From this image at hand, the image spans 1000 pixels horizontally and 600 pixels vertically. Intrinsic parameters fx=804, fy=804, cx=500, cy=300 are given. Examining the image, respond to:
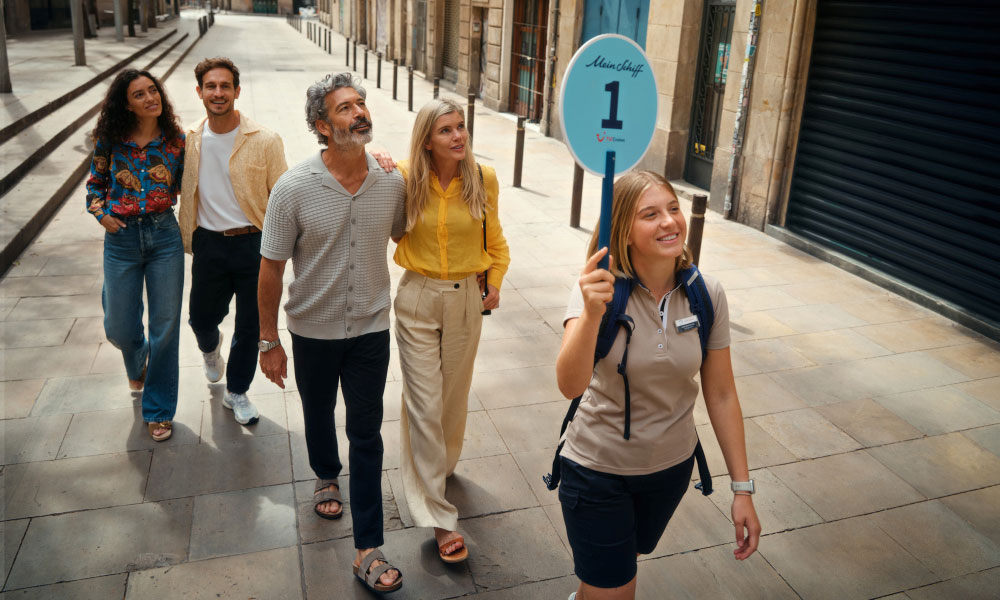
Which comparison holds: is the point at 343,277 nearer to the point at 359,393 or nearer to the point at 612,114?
the point at 359,393

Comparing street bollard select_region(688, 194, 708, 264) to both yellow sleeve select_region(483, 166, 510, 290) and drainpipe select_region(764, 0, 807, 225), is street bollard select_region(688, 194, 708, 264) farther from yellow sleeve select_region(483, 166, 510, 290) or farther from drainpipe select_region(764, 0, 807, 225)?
drainpipe select_region(764, 0, 807, 225)

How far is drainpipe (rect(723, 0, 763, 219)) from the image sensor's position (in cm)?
916

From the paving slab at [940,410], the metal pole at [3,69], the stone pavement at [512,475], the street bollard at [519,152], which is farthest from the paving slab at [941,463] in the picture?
the metal pole at [3,69]

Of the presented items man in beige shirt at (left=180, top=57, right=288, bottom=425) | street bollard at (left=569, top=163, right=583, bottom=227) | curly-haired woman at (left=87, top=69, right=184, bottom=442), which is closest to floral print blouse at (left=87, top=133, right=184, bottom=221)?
curly-haired woman at (left=87, top=69, right=184, bottom=442)

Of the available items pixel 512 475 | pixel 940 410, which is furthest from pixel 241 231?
pixel 940 410

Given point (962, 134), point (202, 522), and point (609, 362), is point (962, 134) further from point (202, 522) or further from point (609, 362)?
point (202, 522)

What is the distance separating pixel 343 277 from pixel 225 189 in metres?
1.35

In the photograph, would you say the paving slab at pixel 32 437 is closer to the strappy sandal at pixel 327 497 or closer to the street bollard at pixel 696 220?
the strappy sandal at pixel 327 497

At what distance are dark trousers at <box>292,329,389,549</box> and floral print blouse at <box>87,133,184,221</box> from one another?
4.61ft

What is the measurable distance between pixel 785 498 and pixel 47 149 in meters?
11.4

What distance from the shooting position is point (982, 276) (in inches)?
269

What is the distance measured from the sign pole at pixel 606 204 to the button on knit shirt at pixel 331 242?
1272 mm

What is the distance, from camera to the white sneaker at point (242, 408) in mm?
4684

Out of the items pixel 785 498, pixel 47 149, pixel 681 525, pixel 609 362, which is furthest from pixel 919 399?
pixel 47 149
